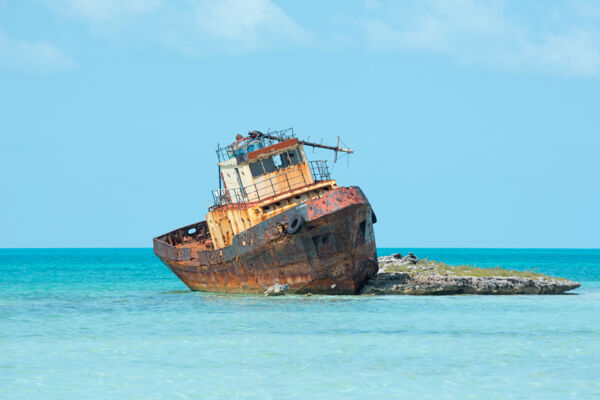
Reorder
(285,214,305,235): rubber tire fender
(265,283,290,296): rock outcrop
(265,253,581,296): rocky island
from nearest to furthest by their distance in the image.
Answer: (285,214,305,235): rubber tire fender < (265,283,290,296): rock outcrop < (265,253,581,296): rocky island

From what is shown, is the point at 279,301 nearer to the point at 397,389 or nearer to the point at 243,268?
the point at 243,268

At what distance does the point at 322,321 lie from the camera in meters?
20.4

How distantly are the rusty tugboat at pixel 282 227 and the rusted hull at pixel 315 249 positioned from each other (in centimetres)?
3

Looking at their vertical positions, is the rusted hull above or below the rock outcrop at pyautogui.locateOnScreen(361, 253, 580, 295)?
above

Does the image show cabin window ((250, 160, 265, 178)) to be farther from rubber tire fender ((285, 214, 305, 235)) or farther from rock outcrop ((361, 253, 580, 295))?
rock outcrop ((361, 253, 580, 295))

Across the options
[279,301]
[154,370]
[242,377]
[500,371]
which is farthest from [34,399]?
[279,301]

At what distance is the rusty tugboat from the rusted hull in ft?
0.09

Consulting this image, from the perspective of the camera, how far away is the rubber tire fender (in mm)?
23547

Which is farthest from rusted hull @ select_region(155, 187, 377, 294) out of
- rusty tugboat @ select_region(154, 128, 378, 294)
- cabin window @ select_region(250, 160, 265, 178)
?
cabin window @ select_region(250, 160, 265, 178)

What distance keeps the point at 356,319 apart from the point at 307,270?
13.5 ft

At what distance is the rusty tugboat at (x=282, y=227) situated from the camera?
24000mm

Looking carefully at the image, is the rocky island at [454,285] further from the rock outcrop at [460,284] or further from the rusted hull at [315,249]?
the rusted hull at [315,249]

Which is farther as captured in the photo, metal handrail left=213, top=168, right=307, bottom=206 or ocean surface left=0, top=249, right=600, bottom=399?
metal handrail left=213, top=168, right=307, bottom=206

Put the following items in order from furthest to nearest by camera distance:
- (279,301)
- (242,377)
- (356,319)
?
(279,301) < (356,319) < (242,377)
